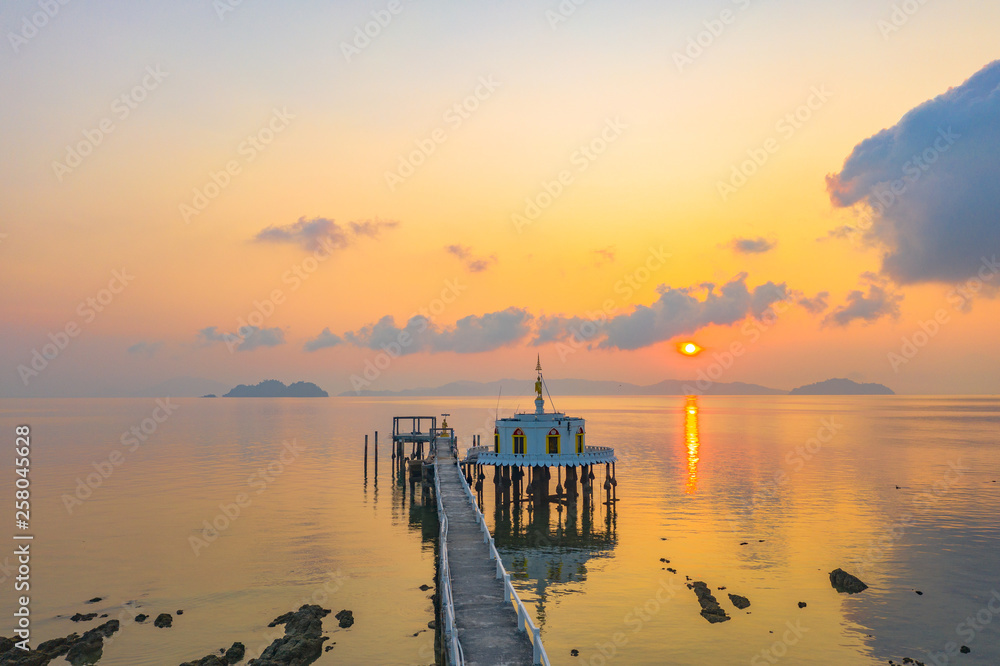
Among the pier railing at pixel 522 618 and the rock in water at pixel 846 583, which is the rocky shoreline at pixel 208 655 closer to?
the pier railing at pixel 522 618

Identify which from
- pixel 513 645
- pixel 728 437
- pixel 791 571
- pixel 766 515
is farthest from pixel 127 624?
pixel 728 437

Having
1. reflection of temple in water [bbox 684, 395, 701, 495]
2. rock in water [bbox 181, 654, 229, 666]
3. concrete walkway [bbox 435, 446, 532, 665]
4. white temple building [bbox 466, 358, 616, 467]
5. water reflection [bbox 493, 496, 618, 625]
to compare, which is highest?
white temple building [bbox 466, 358, 616, 467]

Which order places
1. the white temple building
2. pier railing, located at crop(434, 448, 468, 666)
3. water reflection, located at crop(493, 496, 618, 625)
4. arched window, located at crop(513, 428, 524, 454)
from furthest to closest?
arched window, located at crop(513, 428, 524, 454) → the white temple building → water reflection, located at crop(493, 496, 618, 625) → pier railing, located at crop(434, 448, 468, 666)

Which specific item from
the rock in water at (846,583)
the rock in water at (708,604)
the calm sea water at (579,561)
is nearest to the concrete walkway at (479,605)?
the calm sea water at (579,561)

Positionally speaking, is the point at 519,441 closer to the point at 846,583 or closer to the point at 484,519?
the point at 484,519

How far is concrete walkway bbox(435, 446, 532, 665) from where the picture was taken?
18766 millimetres

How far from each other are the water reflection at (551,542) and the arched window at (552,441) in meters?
5.37

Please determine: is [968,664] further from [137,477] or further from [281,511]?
[137,477]

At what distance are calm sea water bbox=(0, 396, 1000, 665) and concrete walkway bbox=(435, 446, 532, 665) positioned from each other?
3.80 metres

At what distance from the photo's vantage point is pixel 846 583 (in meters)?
32.8

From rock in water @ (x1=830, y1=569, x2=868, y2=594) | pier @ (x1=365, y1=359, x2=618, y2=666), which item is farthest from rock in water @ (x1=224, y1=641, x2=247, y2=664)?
rock in water @ (x1=830, y1=569, x2=868, y2=594)

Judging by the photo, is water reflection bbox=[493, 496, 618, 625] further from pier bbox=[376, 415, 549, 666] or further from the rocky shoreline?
the rocky shoreline

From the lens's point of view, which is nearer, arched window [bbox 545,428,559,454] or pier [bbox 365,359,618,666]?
pier [bbox 365,359,618,666]

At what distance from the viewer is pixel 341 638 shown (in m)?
27.5
